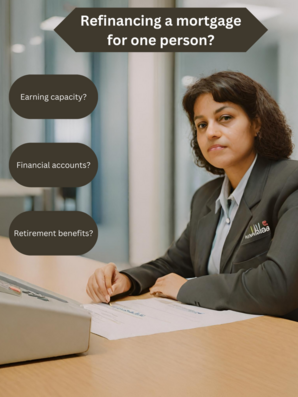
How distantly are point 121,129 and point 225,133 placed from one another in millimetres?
2731

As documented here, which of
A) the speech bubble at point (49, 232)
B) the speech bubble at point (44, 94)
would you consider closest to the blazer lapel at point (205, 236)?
the speech bubble at point (49, 232)

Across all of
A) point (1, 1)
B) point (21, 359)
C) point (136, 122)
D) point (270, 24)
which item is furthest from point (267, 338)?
point (1, 1)

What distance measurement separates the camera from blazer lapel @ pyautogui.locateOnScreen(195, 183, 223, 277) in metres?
1.29

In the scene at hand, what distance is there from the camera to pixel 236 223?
1186 mm

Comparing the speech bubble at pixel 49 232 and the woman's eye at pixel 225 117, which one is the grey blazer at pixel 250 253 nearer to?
the woman's eye at pixel 225 117

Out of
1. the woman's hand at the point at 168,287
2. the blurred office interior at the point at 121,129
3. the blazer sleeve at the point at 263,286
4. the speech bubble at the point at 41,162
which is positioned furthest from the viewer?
the blurred office interior at the point at 121,129

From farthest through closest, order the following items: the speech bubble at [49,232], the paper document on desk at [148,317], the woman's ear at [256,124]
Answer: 1. the speech bubble at [49,232]
2. the woman's ear at [256,124]
3. the paper document on desk at [148,317]

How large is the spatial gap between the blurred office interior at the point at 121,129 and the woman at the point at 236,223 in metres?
1.84

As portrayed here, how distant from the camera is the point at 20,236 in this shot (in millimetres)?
2541

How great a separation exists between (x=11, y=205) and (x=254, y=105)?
245 cm

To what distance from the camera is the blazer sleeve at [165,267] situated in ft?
3.67

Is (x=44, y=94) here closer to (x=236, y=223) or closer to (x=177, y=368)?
(x=236, y=223)

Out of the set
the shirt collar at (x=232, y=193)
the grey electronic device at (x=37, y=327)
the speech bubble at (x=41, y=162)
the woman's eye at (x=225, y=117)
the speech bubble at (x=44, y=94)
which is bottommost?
the grey electronic device at (x=37, y=327)

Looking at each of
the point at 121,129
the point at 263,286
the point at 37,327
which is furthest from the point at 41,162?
the point at 37,327
